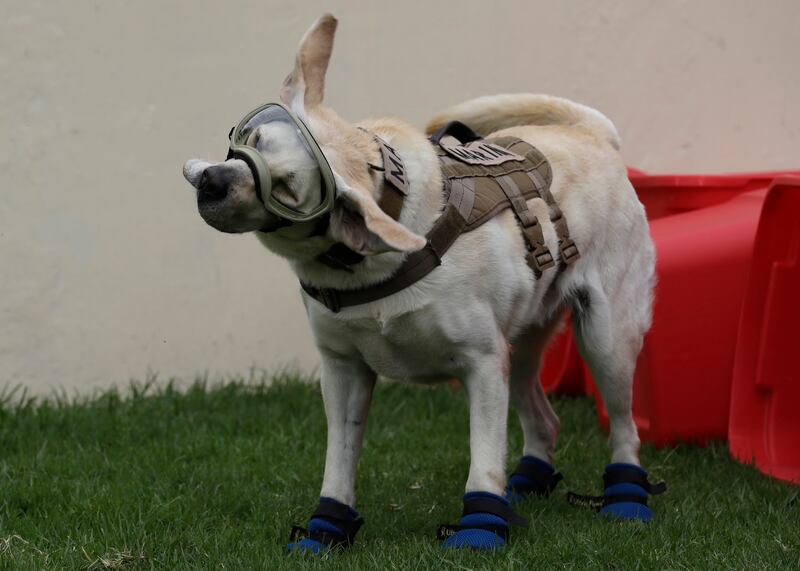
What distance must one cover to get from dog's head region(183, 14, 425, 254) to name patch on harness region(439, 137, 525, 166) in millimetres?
418

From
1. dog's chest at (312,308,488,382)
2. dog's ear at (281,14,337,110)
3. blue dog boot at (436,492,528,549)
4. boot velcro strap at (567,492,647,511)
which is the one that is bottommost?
boot velcro strap at (567,492,647,511)

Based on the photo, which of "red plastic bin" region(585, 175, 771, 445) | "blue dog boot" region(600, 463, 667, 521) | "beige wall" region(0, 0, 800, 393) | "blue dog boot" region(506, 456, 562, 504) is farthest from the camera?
"beige wall" region(0, 0, 800, 393)

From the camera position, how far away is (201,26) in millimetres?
5574

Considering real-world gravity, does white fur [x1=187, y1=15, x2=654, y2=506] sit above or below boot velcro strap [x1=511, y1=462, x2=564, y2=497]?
above

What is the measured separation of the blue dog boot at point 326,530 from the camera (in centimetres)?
354

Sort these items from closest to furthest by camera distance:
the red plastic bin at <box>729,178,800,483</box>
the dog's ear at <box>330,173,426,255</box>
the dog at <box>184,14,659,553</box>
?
the dog's ear at <box>330,173,426,255</box>
the dog at <box>184,14,659,553</box>
the red plastic bin at <box>729,178,800,483</box>

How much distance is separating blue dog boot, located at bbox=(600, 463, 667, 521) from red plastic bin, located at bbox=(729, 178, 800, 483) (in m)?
0.66

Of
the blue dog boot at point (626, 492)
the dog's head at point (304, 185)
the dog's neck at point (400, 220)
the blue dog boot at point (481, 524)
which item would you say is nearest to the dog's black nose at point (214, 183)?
the dog's head at point (304, 185)

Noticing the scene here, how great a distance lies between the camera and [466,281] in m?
3.41

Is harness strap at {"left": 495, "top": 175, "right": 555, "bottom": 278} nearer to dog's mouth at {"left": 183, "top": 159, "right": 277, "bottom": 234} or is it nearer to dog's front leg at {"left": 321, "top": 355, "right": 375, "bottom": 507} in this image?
dog's front leg at {"left": 321, "top": 355, "right": 375, "bottom": 507}

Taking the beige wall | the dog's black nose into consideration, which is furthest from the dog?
the beige wall

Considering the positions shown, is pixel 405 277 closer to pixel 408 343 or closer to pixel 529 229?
A: pixel 408 343

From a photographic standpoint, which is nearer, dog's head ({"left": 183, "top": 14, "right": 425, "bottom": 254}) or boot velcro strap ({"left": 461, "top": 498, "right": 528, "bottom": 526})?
dog's head ({"left": 183, "top": 14, "right": 425, "bottom": 254})

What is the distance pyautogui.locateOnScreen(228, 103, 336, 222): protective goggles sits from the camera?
2969mm
